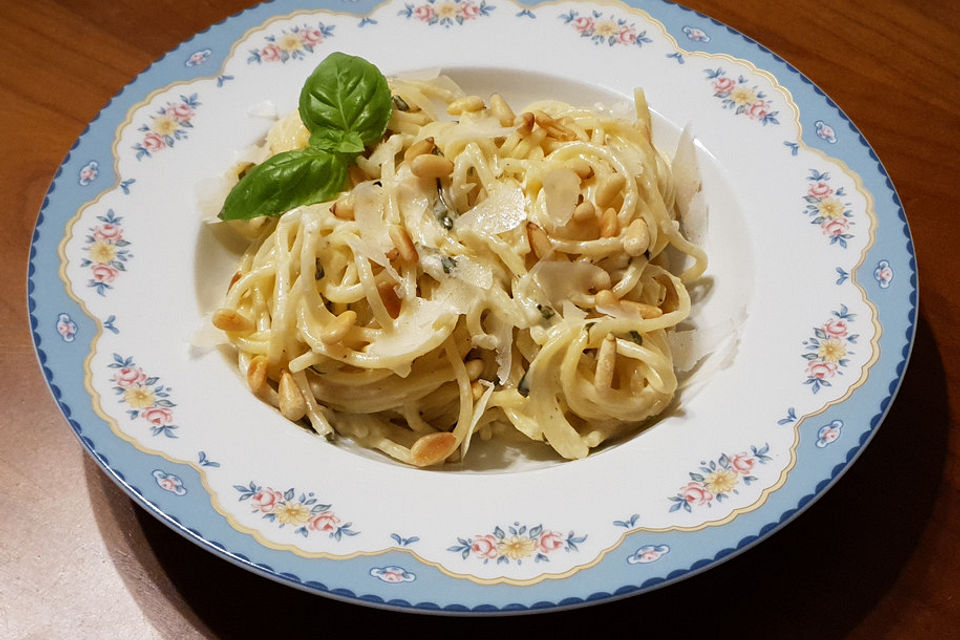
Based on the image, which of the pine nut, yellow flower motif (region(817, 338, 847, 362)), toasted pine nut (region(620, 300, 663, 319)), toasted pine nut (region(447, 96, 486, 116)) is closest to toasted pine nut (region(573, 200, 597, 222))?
the pine nut

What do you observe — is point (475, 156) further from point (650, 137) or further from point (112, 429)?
point (112, 429)

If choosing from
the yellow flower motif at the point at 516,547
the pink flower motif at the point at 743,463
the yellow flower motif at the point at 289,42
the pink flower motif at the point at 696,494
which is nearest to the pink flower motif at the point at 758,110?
the pink flower motif at the point at 743,463

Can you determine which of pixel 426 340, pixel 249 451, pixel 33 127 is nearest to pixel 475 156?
pixel 426 340

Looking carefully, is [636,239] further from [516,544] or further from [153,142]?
[153,142]

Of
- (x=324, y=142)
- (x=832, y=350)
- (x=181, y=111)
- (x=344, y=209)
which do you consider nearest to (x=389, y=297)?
(x=344, y=209)

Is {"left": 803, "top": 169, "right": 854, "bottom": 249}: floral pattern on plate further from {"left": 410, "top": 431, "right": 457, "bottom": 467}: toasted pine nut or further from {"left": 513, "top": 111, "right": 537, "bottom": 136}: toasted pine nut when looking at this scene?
{"left": 410, "top": 431, "right": 457, "bottom": 467}: toasted pine nut
